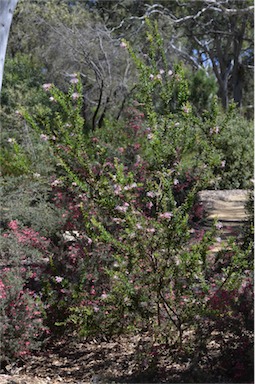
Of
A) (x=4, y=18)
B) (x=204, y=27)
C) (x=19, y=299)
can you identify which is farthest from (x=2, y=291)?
(x=204, y=27)

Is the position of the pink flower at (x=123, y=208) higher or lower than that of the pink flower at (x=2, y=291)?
higher

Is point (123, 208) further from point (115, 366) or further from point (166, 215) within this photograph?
point (115, 366)

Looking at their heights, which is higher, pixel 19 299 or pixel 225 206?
pixel 225 206

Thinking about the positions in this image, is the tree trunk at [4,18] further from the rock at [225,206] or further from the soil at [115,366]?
the rock at [225,206]

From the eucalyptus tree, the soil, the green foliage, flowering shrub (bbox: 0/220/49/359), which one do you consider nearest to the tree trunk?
flowering shrub (bbox: 0/220/49/359)

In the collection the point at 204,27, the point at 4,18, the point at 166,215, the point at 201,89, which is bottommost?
the point at 166,215

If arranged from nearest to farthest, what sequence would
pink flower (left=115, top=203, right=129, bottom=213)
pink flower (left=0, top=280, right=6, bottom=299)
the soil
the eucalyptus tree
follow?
the soil, pink flower (left=115, top=203, right=129, bottom=213), pink flower (left=0, top=280, right=6, bottom=299), the eucalyptus tree

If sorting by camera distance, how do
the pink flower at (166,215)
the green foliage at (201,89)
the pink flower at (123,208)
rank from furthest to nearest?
the green foliage at (201,89) < the pink flower at (123,208) < the pink flower at (166,215)

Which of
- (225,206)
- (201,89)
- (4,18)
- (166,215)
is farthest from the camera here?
(201,89)

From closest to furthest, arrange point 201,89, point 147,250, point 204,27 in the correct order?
1. point 147,250
2. point 201,89
3. point 204,27

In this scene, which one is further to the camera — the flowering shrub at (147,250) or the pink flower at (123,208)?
the pink flower at (123,208)

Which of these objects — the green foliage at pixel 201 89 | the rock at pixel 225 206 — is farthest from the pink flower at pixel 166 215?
the green foliage at pixel 201 89

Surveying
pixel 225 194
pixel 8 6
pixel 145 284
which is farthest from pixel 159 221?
pixel 225 194

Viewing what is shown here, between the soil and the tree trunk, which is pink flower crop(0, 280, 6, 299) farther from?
the tree trunk
